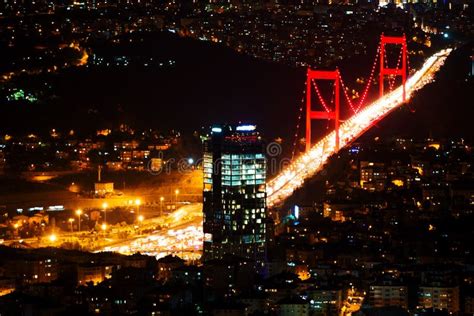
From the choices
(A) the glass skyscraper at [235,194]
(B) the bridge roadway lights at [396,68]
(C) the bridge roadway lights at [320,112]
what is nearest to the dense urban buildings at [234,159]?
(A) the glass skyscraper at [235,194]

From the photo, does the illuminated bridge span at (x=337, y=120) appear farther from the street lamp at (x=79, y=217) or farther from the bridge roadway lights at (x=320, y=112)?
the street lamp at (x=79, y=217)

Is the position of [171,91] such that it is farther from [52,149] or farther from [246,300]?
[246,300]

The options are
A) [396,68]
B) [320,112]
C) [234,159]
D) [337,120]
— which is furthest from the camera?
[396,68]

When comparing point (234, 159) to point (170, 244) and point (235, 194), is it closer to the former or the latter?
point (235, 194)

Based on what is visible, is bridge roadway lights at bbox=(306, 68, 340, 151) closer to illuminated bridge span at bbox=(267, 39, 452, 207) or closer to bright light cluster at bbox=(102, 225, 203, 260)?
illuminated bridge span at bbox=(267, 39, 452, 207)

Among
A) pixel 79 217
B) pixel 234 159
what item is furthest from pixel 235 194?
pixel 79 217

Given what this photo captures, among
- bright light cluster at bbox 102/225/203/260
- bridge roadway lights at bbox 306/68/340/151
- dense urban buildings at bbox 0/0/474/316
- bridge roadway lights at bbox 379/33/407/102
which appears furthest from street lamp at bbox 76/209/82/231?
bridge roadway lights at bbox 379/33/407/102
